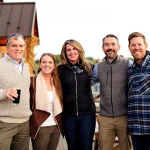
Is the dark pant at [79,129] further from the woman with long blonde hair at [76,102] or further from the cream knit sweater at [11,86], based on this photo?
the cream knit sweater at [11,86]

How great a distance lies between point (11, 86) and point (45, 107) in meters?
0.65

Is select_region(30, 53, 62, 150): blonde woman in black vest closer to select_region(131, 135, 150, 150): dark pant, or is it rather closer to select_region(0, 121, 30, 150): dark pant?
select_region(0, 121, 30, 150): dark pant

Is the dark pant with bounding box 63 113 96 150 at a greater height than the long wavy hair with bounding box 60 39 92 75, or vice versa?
the long wavy hair with bounding box 60 39 92 75

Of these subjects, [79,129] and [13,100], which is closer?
[13,100]

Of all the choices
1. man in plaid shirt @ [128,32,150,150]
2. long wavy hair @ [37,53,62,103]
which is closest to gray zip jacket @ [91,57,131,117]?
man in plaid shirt @ [128,32,150,150]

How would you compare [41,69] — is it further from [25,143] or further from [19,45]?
[25,143]

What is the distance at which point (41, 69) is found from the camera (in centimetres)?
382

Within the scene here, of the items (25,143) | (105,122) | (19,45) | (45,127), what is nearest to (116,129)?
(105,122)

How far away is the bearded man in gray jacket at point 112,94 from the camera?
3674mm

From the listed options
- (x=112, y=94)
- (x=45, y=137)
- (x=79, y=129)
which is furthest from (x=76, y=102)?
(x=45, y=137)

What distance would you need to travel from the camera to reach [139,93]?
3.33 m

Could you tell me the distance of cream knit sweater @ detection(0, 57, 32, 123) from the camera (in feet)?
10.1

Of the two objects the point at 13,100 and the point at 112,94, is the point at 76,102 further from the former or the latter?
the point at 13,100

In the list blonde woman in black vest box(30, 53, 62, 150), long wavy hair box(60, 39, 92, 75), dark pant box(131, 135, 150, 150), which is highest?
long wavy hair box(60, 39, 92, 75)
